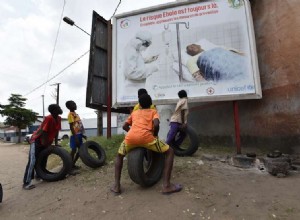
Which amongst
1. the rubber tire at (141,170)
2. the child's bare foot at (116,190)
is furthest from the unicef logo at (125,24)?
the child's bare foot at (116,190)

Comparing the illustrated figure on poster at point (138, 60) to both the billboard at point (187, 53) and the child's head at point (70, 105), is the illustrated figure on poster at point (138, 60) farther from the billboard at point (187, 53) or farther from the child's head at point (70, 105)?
the child's head at point (70, 105)

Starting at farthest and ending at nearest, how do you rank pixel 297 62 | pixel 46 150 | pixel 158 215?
pixel 297 62, pixel 46 150, pixel 158 215

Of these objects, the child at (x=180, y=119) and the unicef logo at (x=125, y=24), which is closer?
the child at (x=180, y=119)

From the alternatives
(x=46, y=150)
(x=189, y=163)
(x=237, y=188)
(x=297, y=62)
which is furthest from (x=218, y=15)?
(x=46, y=150)

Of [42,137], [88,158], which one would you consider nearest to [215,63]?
[88,158]

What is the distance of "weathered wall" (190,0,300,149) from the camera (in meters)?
6.07

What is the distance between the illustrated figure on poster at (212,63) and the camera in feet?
21.7

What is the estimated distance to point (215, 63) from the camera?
6.84m

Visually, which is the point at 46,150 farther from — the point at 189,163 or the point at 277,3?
the point at 277,3

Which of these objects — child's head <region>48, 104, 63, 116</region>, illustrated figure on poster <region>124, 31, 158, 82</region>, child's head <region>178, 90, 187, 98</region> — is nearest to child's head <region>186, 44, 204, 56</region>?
illustrated figure on poster <region>124, 31, 158, 82</region>

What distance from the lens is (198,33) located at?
7086 millimetres

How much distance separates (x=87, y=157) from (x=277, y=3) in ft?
19.0

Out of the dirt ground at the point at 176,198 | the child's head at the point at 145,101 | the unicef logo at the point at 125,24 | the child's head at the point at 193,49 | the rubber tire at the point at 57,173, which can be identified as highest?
the unicef logo at the point at 125,24

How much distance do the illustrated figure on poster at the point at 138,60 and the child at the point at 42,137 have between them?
2603 millimetres
